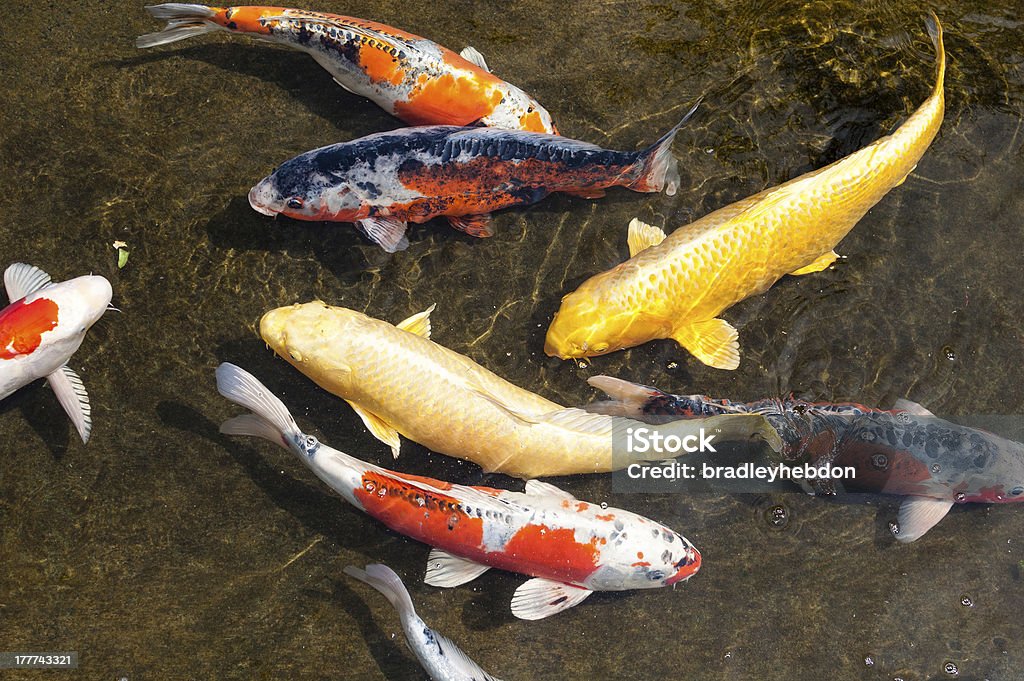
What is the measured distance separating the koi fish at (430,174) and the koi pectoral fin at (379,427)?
1204 millimetres

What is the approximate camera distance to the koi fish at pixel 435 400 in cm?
558

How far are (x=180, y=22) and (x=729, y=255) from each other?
14.3ft

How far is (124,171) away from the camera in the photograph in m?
6.46

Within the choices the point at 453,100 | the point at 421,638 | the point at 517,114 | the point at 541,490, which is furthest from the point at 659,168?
the point at 421,638

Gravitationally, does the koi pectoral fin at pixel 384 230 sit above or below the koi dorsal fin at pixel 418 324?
above

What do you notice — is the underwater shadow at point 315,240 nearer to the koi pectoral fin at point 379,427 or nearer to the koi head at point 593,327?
the koi pectoral fin at point 379,427

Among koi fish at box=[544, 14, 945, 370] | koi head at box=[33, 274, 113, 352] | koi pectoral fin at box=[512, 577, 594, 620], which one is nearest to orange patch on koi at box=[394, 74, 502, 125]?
koi fish at box=[544, 14, 945, 370]

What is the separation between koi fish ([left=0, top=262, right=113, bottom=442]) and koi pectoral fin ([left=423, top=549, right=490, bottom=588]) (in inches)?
106

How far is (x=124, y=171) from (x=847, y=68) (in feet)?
18.9

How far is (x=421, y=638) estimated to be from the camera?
17.9ft

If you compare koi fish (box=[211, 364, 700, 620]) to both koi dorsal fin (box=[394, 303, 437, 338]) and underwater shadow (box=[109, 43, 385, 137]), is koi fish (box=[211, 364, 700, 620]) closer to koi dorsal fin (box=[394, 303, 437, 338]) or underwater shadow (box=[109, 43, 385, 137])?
koi dorsal fin (box=[394, 303, 437, 338])

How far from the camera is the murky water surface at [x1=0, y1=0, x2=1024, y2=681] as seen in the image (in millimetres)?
6094

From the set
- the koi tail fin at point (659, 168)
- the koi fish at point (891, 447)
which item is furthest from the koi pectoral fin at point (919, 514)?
the koi tail fin at point (659, 168)

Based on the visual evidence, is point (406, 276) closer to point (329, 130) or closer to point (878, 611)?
point (329, 130)
